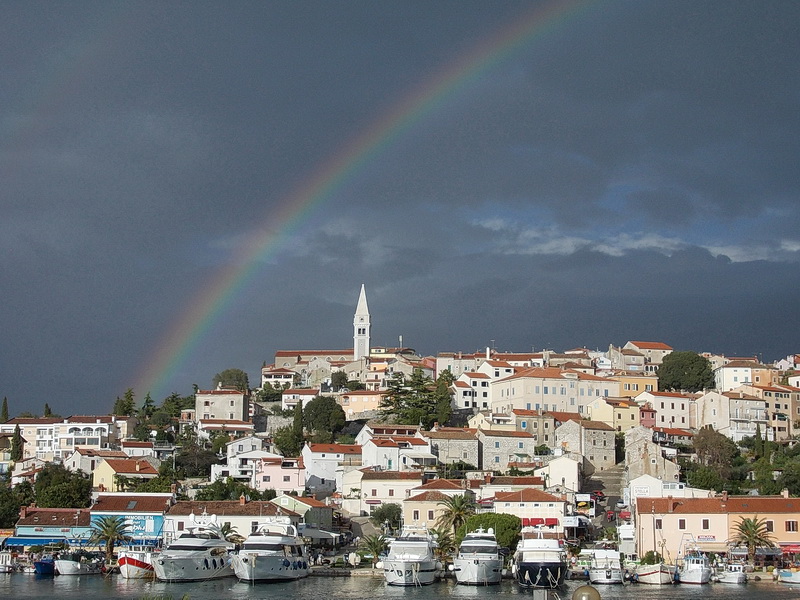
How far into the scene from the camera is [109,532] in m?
66.1

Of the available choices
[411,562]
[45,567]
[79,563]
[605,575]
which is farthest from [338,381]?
[605,575]

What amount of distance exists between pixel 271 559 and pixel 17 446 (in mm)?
48184

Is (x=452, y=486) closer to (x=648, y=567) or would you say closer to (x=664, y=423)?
(x=648, y=567)

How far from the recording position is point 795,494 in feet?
244

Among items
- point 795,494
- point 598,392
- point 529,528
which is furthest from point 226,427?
point 795,494

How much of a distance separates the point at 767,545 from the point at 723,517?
2918 mm

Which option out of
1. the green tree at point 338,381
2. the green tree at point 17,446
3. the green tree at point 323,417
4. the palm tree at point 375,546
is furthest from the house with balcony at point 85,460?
the green tree at point 338,381

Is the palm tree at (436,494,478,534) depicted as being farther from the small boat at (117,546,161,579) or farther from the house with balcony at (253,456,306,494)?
the small boat at (117,546,161,579)

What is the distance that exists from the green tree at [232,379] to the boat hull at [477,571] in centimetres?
7762

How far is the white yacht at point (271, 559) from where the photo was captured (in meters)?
57.9

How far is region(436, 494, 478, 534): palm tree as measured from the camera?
222 ft

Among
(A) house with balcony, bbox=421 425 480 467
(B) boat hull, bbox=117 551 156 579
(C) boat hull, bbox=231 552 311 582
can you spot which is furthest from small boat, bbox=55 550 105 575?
(A) house with balcony, bbox=421 425 480 467

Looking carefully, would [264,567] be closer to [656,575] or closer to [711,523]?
[656,575]

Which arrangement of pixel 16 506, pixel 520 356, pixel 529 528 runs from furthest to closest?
pixel 520 356 < pixel 16 506 < pixel 529 528
